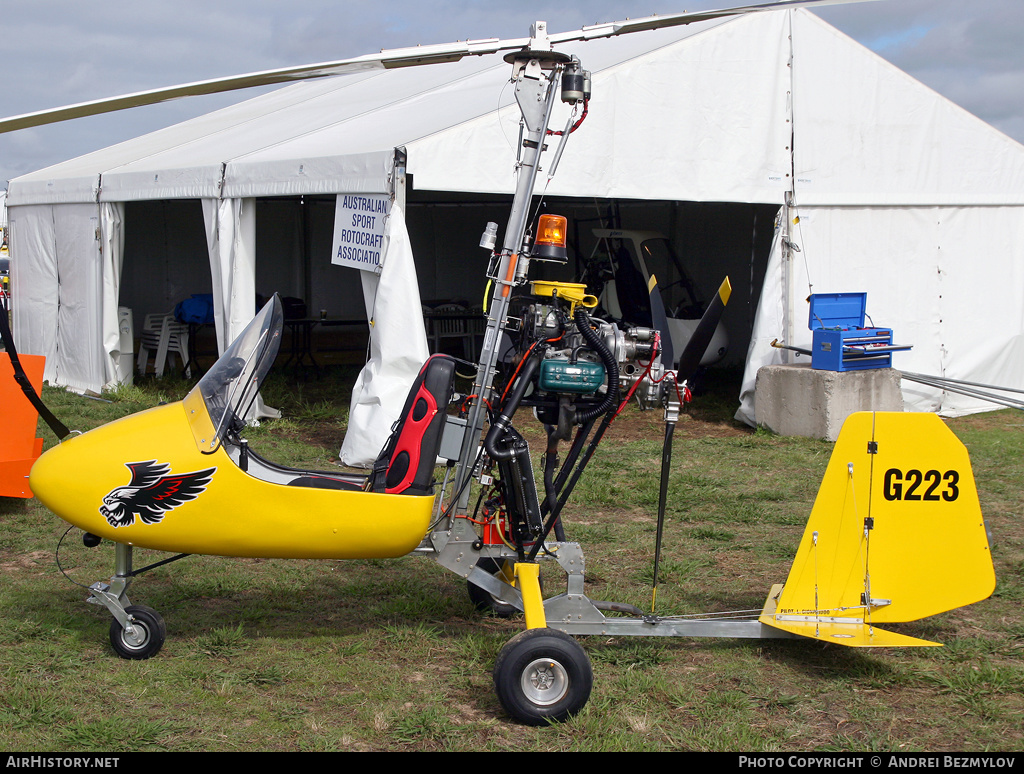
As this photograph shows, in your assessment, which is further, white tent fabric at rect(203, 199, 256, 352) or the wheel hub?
white tent fabric at rect(203, 199, 256, 352)

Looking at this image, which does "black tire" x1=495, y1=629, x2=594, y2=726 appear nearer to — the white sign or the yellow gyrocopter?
the yellow gyrocopter

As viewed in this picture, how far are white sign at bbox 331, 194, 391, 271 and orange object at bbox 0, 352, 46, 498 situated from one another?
2.69 meters

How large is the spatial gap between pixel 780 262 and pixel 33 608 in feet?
23.6

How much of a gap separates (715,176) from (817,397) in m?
2.24

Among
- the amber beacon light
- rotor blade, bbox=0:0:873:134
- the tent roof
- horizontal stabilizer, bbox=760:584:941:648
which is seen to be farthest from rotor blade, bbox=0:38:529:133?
the tent roof

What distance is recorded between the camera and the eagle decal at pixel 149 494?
11.5 feet

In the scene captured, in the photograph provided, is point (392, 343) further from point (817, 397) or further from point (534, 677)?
point (534, 677)

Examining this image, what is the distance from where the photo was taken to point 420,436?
3.72 meters

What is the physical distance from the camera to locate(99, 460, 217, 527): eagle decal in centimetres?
350

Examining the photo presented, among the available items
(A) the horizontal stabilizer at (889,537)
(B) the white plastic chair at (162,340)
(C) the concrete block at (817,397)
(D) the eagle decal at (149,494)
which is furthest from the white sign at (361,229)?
(B) the white plastic chair at (162,340)

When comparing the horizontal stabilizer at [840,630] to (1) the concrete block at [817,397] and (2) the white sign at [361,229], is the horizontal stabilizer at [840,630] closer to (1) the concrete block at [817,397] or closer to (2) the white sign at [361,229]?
(2) the white sign at [361,229]

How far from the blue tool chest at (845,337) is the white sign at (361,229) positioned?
13.0 ft

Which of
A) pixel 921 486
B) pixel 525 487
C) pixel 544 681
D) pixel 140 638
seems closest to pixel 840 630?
pixel 921 486
